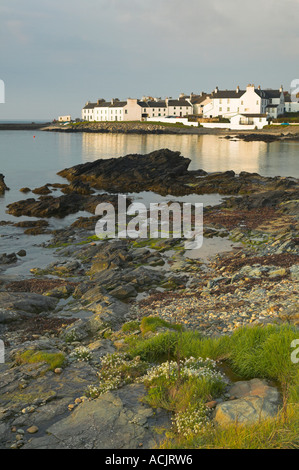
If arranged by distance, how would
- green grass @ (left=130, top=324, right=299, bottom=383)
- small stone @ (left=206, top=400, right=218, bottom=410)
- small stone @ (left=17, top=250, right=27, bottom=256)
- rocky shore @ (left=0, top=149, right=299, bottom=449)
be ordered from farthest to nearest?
small stone @ (left=17, top=250, right=27, bottom=256), green grass @ (left=130, top=324, right=299, bottom=383), small stone @ (left=206, top=400, right=218, bottom=410), rocky shore @ (left=0, top=149, right=299, bottom=449)

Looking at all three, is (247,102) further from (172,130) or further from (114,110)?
(114,110)

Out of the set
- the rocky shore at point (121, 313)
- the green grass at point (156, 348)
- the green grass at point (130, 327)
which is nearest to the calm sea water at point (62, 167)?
the rocky shore at point (121, 313)

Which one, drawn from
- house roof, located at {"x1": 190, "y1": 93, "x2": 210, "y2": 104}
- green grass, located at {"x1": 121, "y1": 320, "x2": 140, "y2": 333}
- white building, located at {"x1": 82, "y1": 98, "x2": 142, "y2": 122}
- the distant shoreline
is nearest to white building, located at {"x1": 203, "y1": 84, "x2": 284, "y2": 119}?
house roof, located at {"x1": 190, "y1": 93, "x2": 210, "y2": 104}

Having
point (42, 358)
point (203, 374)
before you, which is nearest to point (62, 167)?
point (42, 358)

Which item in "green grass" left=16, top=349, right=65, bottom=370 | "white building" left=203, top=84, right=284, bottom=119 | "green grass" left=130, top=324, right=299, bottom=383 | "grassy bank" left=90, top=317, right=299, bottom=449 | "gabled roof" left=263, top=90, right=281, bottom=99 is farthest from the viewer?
"gabled roof" left=263, top=90, right=281, bottom=99

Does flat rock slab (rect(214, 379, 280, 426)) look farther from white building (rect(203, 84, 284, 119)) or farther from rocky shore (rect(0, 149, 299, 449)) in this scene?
white building (rect(203, 84, 284, 119))

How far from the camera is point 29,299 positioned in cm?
1509

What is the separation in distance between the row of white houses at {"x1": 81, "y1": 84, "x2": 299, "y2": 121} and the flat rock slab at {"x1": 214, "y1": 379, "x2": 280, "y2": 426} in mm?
139140

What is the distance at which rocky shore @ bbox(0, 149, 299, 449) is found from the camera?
674 centimetres

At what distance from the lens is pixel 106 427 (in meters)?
6.59

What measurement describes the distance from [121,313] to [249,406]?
7.78 metres

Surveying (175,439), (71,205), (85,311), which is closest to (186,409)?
(175,439)
